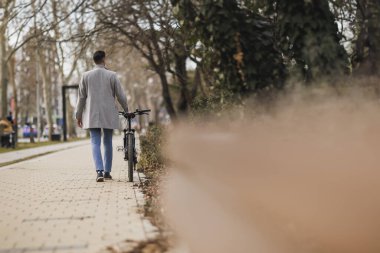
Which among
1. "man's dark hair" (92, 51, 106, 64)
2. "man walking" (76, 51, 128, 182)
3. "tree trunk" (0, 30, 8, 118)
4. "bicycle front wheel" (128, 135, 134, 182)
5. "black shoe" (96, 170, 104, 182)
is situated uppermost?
"tree trunk" (0, 30, 8, 118)

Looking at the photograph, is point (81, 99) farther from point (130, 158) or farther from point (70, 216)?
point (70, 216)

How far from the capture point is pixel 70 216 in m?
6.03

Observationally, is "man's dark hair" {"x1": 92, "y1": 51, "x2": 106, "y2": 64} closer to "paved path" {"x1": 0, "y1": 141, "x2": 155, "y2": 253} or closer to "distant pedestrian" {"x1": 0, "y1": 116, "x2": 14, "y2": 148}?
"paved path" {"x1": 0, "y1": 141, "x2": 155, "y2": 253}

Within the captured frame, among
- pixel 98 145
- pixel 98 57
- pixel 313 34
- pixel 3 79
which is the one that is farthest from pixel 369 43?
pixel 3 79

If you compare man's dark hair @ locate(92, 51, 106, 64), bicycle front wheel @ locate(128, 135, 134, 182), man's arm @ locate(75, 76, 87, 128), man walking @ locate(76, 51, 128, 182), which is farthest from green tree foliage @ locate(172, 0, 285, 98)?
man's arm @ locate(75, 76, 87, 128)

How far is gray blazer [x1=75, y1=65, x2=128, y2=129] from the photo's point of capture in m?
9.46

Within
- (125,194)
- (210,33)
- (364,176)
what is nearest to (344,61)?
(210,33)

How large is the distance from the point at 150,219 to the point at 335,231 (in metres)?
1.83

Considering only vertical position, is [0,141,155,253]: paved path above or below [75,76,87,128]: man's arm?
below

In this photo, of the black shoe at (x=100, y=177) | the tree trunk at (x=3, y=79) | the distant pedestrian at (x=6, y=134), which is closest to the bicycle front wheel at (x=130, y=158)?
the black shoe at (x=100, y=177)

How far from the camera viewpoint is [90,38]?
65.1ft

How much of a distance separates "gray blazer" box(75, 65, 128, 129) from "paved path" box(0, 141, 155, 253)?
97cm

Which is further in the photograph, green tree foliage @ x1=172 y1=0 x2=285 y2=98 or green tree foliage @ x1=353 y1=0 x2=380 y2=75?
green tree foliage @ x1=353 y1=0 x2=380 y2=75

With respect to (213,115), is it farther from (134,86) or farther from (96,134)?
(134,86)
